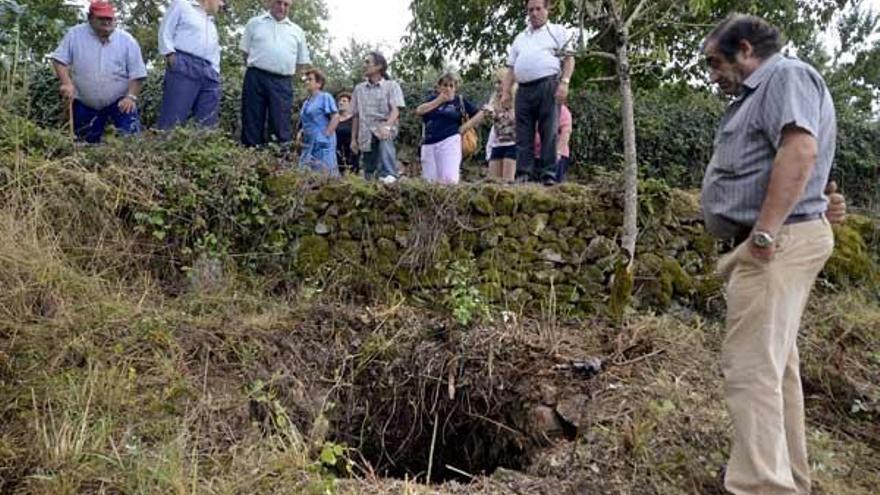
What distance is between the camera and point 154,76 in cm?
881

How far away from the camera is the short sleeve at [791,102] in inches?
104

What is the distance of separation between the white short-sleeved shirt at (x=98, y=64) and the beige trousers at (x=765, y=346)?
4.77m

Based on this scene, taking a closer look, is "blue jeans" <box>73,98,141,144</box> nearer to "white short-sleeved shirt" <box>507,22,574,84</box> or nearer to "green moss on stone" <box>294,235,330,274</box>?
"green moss on stone" <box>294,235,330,274</box>

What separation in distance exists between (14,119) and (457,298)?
3245mm

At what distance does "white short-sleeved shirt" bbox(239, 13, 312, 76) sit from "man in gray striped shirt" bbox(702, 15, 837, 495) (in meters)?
3.87

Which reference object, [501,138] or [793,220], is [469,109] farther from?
[793,220]

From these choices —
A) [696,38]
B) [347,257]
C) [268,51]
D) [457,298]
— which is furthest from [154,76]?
[696,38]

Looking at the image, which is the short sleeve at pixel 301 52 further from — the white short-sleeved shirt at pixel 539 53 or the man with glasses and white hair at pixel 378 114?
the white short-sleeved shirt at pixel 539 53

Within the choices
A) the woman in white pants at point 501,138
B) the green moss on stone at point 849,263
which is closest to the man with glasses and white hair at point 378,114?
the woman in white pants at point 501,138

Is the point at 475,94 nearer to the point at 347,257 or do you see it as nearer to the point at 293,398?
the point at 347,257

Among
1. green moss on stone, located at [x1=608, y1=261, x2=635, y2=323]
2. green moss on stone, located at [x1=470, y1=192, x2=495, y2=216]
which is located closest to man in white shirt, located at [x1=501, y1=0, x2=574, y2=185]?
green moss on stone, located at [x1=470, y1=192, x2=495, y2=216]

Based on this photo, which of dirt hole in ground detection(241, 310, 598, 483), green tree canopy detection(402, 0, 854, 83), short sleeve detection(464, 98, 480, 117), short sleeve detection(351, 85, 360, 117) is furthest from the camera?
green tree canopy detection(402, 0, 854, 83)

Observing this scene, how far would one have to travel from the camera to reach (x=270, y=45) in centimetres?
586

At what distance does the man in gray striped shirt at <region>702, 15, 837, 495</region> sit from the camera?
8.67ft
